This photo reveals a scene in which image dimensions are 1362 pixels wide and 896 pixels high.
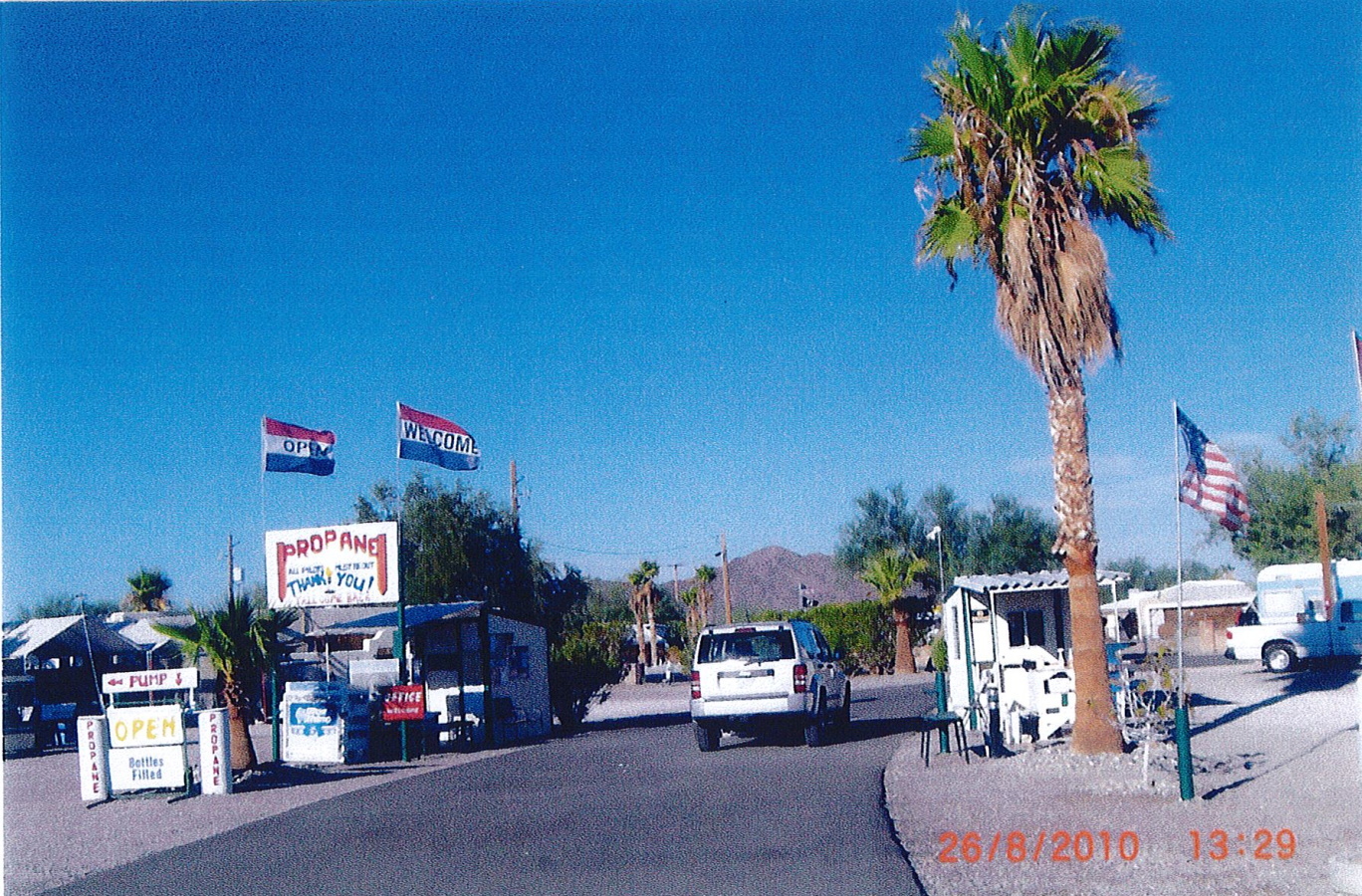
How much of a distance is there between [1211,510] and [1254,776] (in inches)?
119

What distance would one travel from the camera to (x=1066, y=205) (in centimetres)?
1431

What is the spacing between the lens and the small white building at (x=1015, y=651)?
53.1ft

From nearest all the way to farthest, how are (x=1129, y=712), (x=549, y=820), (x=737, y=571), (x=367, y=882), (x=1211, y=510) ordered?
(x=367, y=882)
(x=549, y=820)
(x=1211, y=510)
(x=1129, y=712)
(x=737, y=571)

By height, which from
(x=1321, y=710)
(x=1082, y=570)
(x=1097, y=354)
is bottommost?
(x=1321, y=710)

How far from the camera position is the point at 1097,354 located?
14.1 m

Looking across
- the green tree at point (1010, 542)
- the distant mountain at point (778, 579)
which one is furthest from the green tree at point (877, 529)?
the distant mountain at point (778, 579)

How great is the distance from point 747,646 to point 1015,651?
4.09 metres

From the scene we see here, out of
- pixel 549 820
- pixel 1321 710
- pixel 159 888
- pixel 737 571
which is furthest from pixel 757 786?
pixel 737 571

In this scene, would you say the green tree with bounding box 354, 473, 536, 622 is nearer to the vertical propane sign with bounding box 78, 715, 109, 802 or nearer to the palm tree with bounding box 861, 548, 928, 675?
the palm tree with bounding box 861, 548, 928, 675

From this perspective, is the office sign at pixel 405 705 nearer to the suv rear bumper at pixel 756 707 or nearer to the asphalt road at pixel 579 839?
the asphalt road at pixel 579 839

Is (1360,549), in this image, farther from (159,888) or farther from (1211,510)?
(159,888)

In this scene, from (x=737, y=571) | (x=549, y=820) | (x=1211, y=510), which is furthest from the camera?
(x=737, y=571)

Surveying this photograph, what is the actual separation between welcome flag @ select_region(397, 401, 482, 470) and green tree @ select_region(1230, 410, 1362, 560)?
3005 cm

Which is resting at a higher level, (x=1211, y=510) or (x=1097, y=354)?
(x=1097, y=354)
